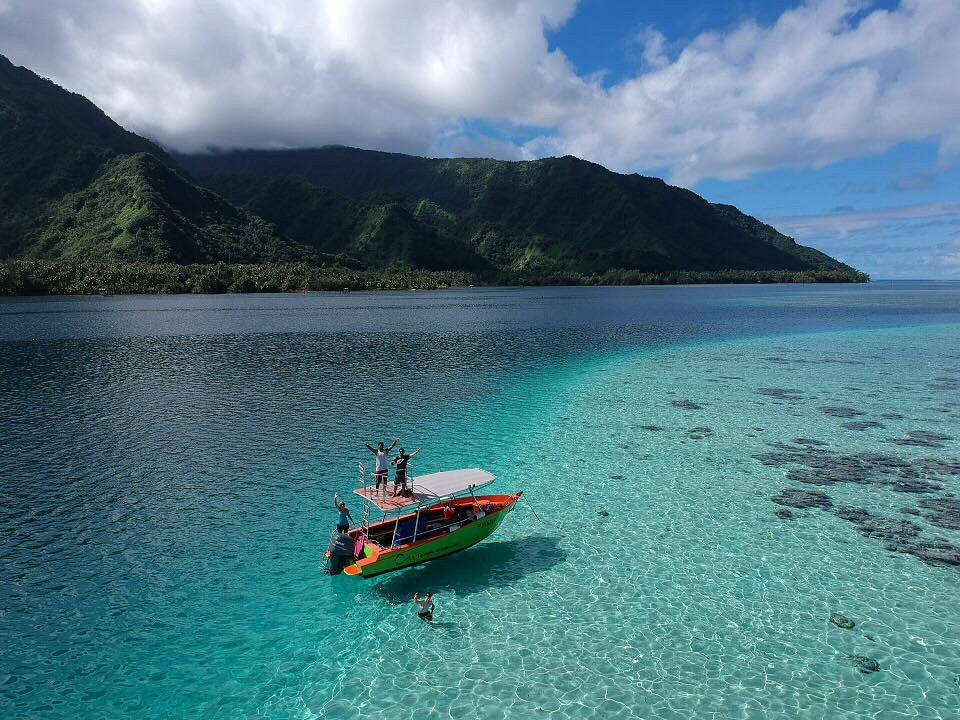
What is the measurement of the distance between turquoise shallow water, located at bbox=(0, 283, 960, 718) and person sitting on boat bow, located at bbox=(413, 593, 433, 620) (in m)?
0.39

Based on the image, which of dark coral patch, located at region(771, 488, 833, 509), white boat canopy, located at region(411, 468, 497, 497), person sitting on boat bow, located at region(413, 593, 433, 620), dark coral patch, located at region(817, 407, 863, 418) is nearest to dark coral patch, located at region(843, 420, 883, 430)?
dark coral patch, located at region(817, 407, 863, 418)

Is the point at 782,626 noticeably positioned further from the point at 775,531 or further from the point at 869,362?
the point at 869,362

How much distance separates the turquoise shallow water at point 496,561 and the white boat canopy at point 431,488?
314cm

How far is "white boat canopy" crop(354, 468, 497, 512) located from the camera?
2700 cm

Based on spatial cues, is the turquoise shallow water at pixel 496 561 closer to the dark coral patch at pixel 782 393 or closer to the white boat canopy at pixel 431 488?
the dark coral patch at pixel 782 393

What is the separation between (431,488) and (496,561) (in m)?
4.61

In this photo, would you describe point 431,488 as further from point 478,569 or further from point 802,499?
point 802,499

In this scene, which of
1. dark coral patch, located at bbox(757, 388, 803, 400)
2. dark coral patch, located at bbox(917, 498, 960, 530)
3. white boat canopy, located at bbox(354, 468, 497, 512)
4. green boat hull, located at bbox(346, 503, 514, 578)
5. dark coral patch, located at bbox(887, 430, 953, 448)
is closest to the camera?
green boat hull, located at bbox(346, 503, 514, 578)

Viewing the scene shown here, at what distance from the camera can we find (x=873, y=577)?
81.7 feet

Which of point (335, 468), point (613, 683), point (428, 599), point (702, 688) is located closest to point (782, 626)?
point (702, 688)

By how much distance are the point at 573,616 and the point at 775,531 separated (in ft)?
42.8

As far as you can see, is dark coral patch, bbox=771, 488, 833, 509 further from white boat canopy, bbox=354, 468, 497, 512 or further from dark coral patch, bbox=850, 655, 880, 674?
white boat canopy, bbox=354, 468, 497, 512

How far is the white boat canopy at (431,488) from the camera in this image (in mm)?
27002

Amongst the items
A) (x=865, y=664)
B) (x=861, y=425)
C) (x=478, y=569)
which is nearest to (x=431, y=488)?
(x=478, y=569)
